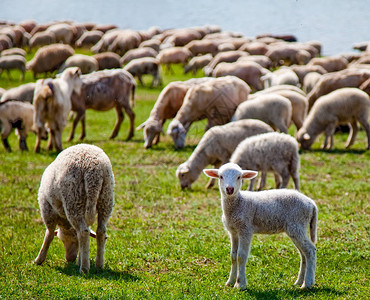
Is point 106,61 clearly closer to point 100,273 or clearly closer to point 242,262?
point 100,273

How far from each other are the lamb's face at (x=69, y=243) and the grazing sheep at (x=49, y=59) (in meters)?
24.5

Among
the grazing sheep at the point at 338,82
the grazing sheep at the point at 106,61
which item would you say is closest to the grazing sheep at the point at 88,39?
the grazing sheep at the point at 106,61

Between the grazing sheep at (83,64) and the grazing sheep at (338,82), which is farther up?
the grazing sheep at (338,82)

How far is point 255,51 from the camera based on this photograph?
32.5 meters

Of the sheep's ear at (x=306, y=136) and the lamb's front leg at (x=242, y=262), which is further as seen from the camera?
the sheep's ear at (x=306, y=136)

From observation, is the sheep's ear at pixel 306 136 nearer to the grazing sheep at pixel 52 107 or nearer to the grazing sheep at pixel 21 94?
the grazing sheep at pixel 52 107

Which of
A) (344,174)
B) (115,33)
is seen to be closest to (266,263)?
(344,174)

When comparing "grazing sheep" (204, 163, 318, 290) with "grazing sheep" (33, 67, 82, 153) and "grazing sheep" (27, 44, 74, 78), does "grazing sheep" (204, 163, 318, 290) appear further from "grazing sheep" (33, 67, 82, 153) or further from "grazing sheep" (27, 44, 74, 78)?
"grazing sheep" (27, 44, 74, 78)

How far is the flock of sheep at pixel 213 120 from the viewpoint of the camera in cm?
620

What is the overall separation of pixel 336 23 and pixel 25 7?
646 inches

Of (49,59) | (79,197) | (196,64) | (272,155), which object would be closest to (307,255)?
(79,197)

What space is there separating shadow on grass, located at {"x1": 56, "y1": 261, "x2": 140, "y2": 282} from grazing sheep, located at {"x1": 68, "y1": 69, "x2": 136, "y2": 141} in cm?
1066

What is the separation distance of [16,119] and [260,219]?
10.6m

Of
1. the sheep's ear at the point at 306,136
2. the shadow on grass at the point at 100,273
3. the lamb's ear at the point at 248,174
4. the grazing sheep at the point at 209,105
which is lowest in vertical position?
the sheep's ear at the point at 306,136
